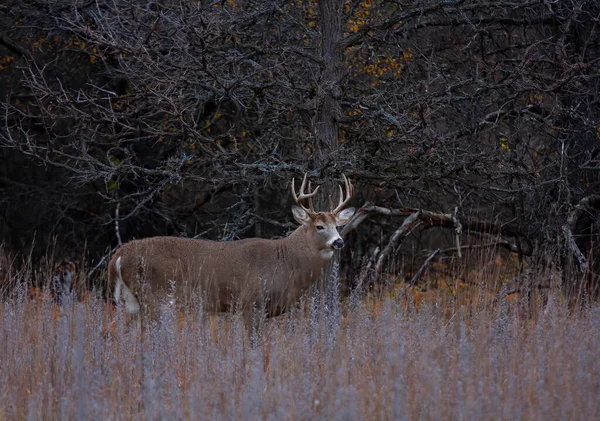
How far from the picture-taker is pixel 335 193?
379 inches

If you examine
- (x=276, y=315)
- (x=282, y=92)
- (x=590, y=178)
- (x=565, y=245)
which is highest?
(x=282, y=92)

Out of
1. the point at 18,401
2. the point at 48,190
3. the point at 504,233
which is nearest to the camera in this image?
the point at 18,401

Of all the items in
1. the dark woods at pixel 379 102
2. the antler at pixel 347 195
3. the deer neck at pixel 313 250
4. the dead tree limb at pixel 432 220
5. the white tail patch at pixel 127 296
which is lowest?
the white tail patch at pixel 127 296

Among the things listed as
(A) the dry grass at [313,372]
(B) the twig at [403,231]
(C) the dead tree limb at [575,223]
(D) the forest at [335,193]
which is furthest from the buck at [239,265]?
(A) the dry grass at [313,372]

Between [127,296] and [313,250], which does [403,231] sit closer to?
[313,250]

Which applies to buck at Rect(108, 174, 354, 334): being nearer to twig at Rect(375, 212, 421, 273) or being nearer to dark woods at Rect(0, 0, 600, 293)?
dark woods at Rect(0, 0, 600, 293)

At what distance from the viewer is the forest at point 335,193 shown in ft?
15.9

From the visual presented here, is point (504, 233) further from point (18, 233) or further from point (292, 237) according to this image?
point (18, 233)

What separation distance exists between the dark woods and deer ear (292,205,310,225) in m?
0.38

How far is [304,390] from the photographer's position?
4617mm

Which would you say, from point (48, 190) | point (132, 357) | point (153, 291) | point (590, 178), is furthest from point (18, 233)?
A: point (132, 357)

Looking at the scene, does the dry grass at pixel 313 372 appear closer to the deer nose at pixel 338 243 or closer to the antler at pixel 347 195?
the deer nose at pixel 338 243

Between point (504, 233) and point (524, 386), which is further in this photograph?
point (504, 233)

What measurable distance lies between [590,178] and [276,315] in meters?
3.81
